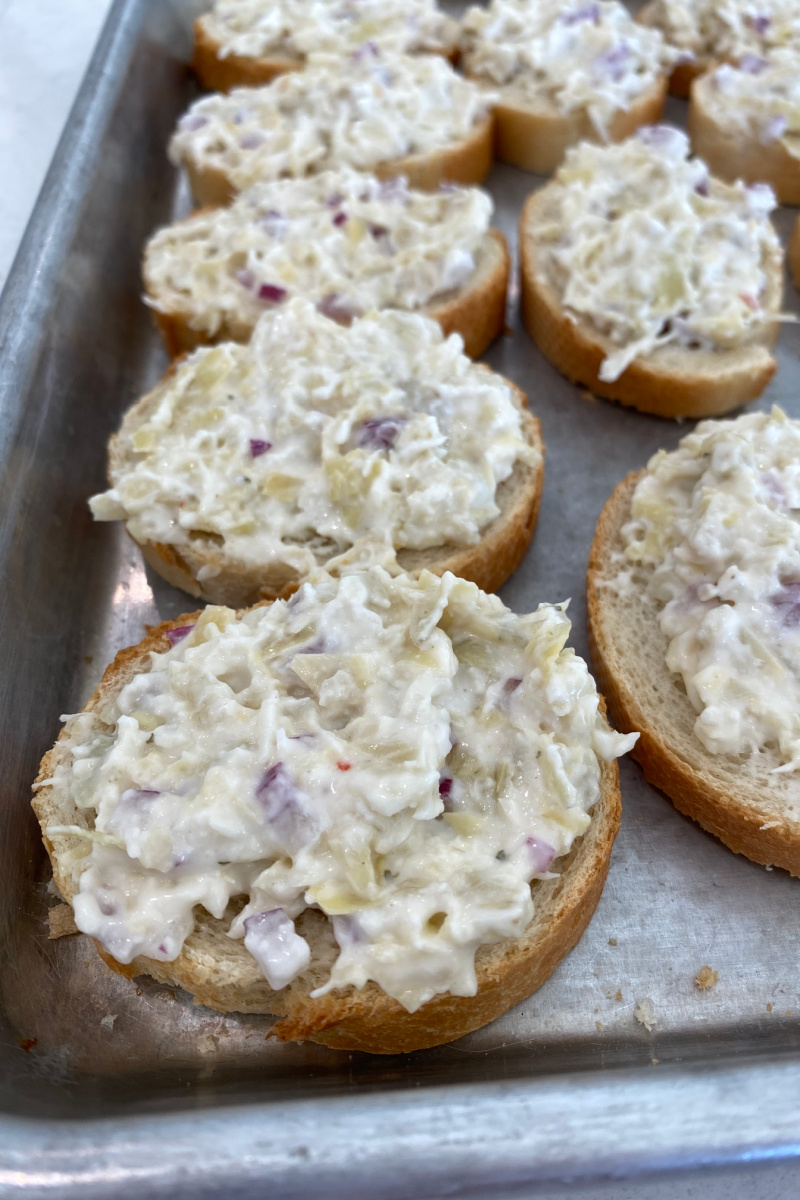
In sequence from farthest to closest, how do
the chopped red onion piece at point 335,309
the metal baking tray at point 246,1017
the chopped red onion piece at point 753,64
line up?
the chopped red onion piece at point 753,64, the chopped red onion piece at point 335,309, the metal baking tray at point 246,1017

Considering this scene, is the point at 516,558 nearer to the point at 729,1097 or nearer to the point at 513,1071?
the point at 513,1071

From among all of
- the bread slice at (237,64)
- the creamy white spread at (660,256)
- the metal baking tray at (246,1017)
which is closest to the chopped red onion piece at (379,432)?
the metal baking tray at (246,1017)

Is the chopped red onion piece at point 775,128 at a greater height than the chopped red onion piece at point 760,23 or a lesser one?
lesser

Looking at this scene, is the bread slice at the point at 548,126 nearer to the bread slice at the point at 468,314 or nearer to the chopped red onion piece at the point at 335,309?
the bread slice at the point at 468,314

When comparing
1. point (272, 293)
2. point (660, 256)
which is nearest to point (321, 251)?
point (272, 293)

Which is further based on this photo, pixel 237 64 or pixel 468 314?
pixel 237 64

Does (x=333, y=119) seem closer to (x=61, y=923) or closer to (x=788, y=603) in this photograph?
(x=788, y=603)
